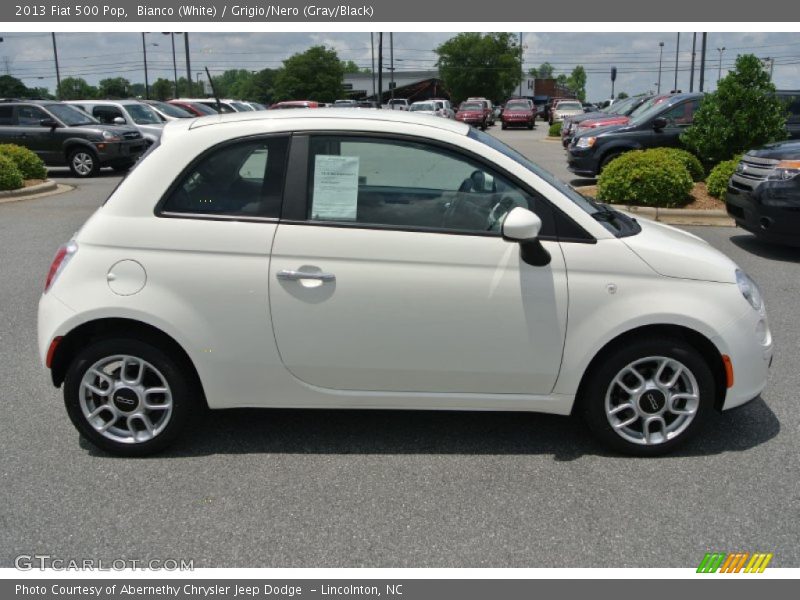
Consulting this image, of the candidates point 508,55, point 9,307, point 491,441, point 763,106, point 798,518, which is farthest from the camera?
point 508,55

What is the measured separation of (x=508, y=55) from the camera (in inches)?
3492

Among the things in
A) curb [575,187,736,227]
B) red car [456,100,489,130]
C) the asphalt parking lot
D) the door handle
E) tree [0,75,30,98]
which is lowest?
the asphalt parking lot

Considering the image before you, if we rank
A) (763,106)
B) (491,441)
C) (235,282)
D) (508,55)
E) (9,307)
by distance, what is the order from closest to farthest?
(235,282)
(491,441)
(9,307)
(763,106)
(508,55)

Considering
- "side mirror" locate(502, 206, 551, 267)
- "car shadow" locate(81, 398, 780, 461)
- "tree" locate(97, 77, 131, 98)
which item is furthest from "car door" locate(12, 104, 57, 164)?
"tree" locate(97, 77, 131, 98)

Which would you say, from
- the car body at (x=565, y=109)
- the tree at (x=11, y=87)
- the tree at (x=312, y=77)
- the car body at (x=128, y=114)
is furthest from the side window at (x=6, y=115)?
the tree at (x=312, y=77)

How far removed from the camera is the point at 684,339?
3.87 m

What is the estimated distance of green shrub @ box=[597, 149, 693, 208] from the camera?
10.8 m

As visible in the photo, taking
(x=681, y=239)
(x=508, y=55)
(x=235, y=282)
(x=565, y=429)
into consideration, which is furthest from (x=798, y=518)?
(x=508, y=55)

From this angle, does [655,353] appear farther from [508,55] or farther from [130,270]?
[508,55]

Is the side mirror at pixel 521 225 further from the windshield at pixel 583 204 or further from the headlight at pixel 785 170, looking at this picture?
the headlight at pixel 785 170

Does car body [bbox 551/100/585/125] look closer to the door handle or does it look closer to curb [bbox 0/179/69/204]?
curb [bbox 0/179/69/204]

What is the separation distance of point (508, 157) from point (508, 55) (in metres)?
90.3

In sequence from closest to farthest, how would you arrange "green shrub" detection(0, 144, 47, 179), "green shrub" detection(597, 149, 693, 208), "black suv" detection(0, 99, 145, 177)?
"green shrub" detection(597, 149, 693, 208)
"green shrub" detection(0, 144, 47, 179)
"black suv" detection(0, 99, 145, 177)

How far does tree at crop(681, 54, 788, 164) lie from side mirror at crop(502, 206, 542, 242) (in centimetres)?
967
